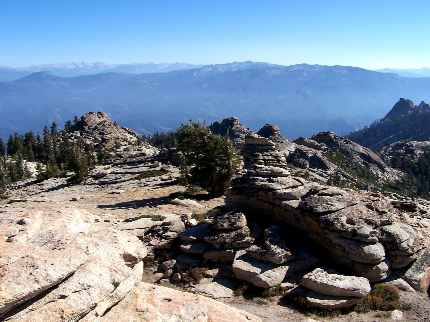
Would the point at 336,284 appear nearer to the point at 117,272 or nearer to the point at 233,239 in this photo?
the point at 233,239

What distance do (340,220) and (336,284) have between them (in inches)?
216

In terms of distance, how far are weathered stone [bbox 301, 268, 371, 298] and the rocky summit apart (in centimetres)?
6

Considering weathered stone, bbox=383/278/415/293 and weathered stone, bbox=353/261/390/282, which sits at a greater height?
weathered stone, bbox=353/261/390/282

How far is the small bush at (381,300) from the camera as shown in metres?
28.4

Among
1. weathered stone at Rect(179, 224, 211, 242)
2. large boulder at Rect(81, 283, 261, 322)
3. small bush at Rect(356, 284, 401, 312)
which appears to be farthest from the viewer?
weathered stone at Rect(179, 224, 211, 242)

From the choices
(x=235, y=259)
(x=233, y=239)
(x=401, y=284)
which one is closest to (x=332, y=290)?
(x=401, y=284)

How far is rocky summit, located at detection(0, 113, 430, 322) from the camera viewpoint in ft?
61.1

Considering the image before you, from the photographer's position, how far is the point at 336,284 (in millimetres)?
28547

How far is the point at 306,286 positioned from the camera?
2939 centimetres

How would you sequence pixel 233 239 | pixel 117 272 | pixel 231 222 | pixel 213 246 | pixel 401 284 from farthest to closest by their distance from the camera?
1. pixel 231 222
2. pixel 213 246
3. pixel 233 239
4. pixel 401 284
5. pixel 117 272

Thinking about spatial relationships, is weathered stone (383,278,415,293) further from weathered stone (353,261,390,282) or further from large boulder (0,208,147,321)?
large boulder (0,208,147,321)

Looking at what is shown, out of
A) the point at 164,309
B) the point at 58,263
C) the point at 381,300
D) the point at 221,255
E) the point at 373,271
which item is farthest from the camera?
the point at 221,255

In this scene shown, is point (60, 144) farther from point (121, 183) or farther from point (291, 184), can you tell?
point (291, 184)

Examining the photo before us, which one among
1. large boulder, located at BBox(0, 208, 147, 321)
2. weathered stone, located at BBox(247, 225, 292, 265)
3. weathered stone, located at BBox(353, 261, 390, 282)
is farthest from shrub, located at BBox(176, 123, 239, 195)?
large boulder, located at BBox(0, 208, 147, 321)
